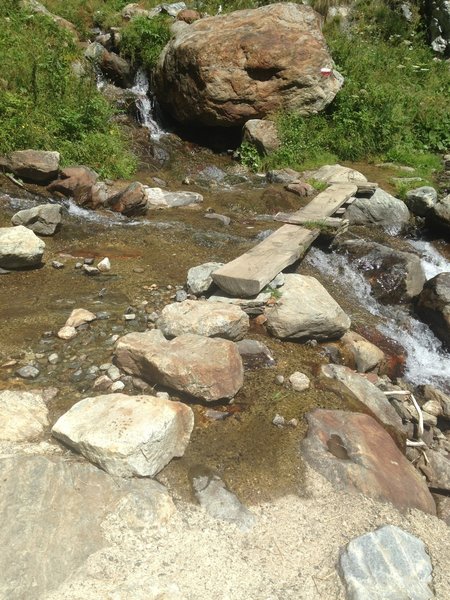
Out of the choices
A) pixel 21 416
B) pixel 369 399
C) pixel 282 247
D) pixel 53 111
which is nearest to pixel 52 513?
pixel 21 416

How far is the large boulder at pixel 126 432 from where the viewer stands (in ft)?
9.07

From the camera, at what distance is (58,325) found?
434 centimetres

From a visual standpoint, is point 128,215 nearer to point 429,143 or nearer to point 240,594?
point 240,594

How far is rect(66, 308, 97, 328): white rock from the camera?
4293mm

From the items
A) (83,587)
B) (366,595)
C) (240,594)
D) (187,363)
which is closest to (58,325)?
(187,363)

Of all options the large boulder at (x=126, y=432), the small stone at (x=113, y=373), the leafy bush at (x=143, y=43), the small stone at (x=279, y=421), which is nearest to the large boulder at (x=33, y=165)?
the small stone at (x=113, y=373)

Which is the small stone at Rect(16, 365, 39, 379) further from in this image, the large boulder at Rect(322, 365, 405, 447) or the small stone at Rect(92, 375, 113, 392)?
the large boulder at Rect(322, 365, 405, 447)

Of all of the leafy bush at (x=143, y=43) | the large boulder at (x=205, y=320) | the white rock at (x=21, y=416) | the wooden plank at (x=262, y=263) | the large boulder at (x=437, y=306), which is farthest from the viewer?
the leafy bush at (x=143, y=43)

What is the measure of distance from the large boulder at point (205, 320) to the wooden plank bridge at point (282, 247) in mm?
446

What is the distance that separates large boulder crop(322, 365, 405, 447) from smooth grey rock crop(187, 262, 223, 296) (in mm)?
1396

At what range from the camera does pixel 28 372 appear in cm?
366

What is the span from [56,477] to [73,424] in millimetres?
315

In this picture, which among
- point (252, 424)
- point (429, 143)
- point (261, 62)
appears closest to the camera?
point (252, 424)

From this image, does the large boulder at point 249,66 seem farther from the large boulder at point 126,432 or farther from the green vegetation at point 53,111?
the large boulder at point 126,432
